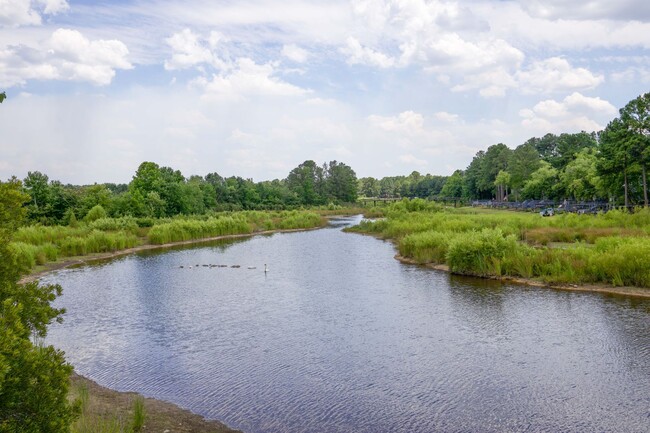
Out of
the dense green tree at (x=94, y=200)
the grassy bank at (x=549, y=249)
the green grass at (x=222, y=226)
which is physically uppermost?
the dense green tree at (x=94, y=200)

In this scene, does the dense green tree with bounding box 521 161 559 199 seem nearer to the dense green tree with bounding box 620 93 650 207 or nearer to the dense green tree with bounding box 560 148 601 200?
the dense green tree with bounding box 560 148 601 200

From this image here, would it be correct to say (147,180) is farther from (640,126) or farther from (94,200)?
(640,126)

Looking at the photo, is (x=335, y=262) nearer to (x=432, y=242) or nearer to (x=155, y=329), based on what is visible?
(x=432, y=242)

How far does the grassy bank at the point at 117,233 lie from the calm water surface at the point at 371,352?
42.2 feet

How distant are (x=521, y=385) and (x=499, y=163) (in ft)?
369

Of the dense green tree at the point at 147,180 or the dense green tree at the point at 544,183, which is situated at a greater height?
the dense green tree at the point at 147,180

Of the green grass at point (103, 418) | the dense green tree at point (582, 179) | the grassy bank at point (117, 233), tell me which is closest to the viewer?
the green grass at point (103, 418)

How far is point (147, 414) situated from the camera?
1374cm

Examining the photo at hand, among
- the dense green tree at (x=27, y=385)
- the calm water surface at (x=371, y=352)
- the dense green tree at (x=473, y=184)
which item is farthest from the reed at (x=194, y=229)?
the dense green tree at (x=473, y=184)

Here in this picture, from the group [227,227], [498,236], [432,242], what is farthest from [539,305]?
[227,227]

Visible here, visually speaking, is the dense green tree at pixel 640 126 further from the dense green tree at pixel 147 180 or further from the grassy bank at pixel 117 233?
the dense green tree at pixel 147 180

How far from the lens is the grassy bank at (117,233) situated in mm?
46128

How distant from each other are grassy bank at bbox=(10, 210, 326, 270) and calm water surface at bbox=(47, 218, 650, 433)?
507 inches

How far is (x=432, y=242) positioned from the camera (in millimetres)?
42344
